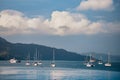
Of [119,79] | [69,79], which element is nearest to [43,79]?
[69,79]

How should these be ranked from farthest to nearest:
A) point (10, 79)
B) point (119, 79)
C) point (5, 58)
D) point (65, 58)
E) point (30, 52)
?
point (65, 58) → point (5, 58) → point (30, 52) → point (119, 79) → point (10, 79)

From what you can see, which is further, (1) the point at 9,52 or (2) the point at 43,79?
(1) the point at 9,52

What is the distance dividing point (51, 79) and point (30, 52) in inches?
897

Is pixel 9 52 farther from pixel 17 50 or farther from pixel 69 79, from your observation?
pixel 69 79

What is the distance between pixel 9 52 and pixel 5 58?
3212 mm

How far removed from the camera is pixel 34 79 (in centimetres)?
1491

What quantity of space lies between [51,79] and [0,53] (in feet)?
78.9

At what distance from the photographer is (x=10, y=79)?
14469 millimetres

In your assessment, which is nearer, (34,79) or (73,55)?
(34,79)

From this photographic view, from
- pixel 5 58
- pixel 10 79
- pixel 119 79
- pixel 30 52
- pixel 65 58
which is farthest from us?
pixel 65 58

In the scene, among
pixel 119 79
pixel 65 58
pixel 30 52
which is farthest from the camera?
pixel 65 58

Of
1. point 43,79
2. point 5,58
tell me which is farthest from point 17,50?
point 43,79

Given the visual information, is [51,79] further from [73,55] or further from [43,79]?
[73,55]

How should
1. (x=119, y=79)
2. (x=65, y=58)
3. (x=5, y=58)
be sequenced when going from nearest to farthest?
(x=119, y=79), (x=5, y=58), (x=65, y=58)
